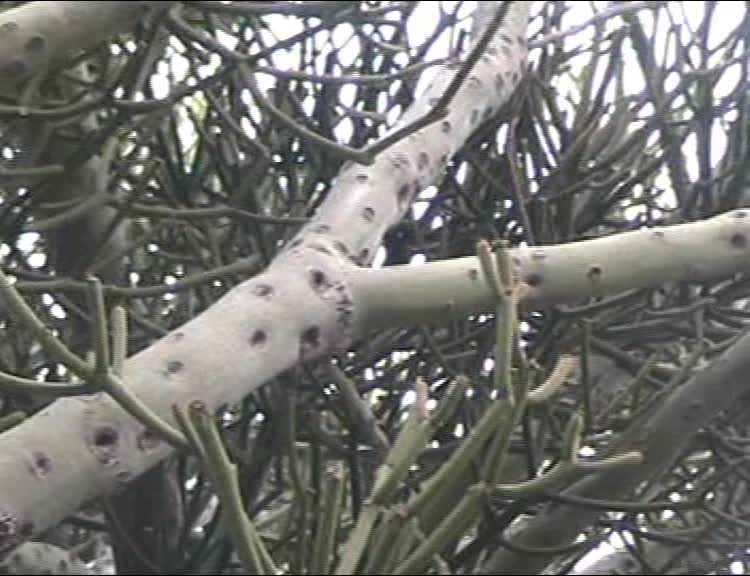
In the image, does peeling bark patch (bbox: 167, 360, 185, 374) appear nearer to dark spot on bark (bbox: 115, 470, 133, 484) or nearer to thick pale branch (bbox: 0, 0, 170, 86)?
dark spot on bark (bbox: 115, 470, 133, 484)

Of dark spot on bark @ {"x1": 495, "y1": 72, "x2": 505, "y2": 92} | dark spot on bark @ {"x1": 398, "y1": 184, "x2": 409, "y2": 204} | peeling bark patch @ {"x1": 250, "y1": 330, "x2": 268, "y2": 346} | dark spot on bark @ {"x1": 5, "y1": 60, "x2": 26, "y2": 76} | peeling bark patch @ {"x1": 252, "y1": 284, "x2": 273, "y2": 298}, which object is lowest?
peeling bark patch @ {"x1": 250, "y1": 330, "x2": 268, "y2": 346}

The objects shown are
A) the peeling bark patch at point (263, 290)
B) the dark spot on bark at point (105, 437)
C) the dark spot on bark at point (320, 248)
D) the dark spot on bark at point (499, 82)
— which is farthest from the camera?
the dark spot on bark at point (499, 82)

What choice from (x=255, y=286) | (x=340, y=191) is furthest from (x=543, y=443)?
(x=255, y=286)

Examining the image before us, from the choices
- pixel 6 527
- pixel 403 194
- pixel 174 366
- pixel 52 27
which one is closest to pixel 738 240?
pixel 403 194

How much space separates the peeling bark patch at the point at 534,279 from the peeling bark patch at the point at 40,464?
1.96 feet

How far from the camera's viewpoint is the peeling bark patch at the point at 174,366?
1.28 meters

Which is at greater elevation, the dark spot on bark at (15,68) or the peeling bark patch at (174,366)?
the dark spot on bark at (15,68)

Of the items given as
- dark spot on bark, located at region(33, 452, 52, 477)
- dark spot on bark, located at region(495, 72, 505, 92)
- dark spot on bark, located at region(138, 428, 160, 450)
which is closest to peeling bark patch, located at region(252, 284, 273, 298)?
dark spot on bark, located at region(138, 428, 160, 450)

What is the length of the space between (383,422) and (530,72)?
654 millimetres

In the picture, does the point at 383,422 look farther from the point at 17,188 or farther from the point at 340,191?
the point at 17,188

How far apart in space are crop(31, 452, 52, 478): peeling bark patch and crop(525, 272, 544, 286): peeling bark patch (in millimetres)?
598

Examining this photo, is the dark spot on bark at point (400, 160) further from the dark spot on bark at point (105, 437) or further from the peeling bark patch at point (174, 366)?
the dark spot on bark at point (105, 437)

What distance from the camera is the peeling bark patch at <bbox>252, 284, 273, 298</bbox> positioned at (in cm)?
144

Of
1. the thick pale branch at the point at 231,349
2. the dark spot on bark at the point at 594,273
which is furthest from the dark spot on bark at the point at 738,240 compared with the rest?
the thick pale branch at the point at 231,349
